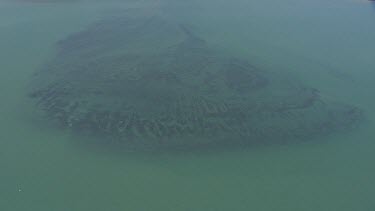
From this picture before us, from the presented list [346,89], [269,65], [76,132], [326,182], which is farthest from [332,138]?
[76,132]

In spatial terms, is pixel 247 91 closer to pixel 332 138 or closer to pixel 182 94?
pixel 182 94

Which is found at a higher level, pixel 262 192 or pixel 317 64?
pixel 317 64

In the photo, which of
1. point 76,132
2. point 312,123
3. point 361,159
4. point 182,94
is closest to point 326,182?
point 361,159

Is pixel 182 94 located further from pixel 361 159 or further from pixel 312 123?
pixel 361 159

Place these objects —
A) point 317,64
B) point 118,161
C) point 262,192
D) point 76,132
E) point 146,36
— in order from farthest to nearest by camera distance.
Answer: point 146,36 < point 317,64 < point 76,132 < point 118,161 < point 262,192

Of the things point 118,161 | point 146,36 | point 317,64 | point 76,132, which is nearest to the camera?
point 118,161

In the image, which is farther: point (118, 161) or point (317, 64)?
point (317, 64)
